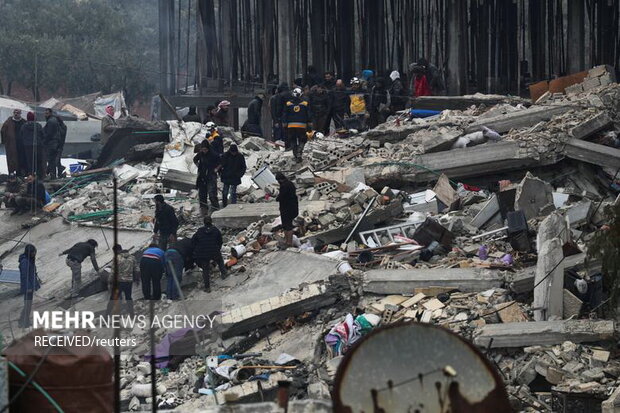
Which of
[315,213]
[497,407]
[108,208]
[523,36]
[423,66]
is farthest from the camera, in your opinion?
[523,36]

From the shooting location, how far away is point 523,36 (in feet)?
90.3

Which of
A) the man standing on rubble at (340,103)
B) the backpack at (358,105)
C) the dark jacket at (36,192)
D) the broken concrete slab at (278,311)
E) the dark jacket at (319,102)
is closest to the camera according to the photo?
the broken concrete slab at (278,311)

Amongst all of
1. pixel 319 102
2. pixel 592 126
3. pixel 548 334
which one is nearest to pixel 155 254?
pixel 548 334

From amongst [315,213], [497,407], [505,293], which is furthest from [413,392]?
[315,213]

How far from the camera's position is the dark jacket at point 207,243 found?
55.8 ft

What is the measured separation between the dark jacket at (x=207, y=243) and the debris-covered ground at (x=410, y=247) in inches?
18.9

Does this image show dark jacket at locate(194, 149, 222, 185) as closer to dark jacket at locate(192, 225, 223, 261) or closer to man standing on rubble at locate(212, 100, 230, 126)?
dark jacket at locate(192, 225, 223, 261)

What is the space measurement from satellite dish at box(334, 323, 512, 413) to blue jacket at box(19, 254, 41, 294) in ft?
39.6

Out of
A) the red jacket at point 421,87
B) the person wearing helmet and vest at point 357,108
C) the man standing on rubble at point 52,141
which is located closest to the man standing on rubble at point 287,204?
the person wearing helmet and vest at point 357,108

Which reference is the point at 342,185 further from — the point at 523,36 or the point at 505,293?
the point at 523,36

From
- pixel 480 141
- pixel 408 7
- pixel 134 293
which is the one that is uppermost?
pixel 408 7

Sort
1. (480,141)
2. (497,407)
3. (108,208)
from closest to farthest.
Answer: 1. (497,407)
2. (480,141)
3. (108,208)

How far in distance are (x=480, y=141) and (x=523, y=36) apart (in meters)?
8.22

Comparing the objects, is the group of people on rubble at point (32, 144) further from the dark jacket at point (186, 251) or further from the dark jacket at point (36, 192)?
the dark jacket at point (186, 251)
